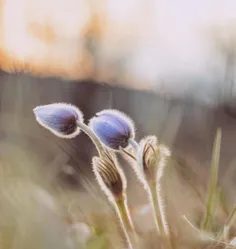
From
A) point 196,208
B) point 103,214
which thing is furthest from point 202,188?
point 103,214

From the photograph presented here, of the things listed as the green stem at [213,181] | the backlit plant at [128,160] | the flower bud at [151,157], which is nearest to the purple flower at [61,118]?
the backlit plant at [128,160]

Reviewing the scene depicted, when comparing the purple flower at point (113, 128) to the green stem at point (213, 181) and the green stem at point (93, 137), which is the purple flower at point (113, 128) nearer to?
the green stem at point (93, 137)

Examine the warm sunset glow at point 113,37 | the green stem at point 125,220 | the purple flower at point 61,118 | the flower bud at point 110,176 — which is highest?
the warm sunset glow at point 113,37

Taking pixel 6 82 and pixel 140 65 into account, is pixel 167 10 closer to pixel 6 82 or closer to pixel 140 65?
pixel 140 65

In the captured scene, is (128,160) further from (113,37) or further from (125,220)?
(113,37)

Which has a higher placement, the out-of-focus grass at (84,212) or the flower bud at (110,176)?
the flower bud at (110,176)

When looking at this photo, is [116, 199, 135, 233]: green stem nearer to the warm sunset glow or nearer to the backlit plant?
the backlit plant
